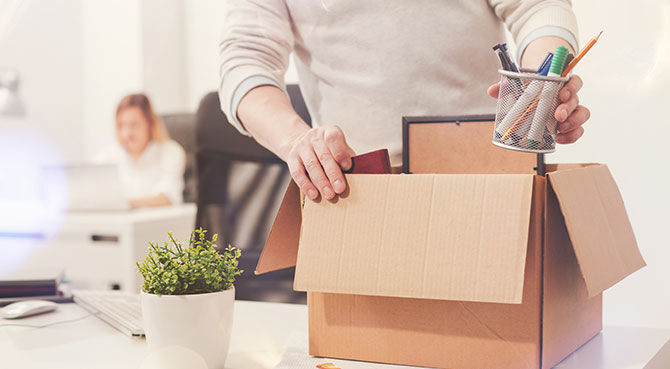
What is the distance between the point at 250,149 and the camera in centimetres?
184

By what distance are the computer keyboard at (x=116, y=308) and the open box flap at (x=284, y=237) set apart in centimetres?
22

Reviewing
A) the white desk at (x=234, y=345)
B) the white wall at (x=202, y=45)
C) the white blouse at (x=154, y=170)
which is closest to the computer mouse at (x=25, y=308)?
the white desk at (x=234, y=345)

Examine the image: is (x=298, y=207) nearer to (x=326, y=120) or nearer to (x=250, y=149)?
(x=326, y=120)

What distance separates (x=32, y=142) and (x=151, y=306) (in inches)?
135

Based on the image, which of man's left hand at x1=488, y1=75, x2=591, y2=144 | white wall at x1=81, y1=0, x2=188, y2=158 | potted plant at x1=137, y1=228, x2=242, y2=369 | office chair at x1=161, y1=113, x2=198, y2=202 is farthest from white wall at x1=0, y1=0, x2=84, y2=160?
man's left hand at x1=488, y1=75, x2=591, y2=144

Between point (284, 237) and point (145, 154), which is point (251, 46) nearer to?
point (284, 237)

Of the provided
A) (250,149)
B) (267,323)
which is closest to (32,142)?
(250,149)

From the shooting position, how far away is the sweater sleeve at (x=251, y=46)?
101cm

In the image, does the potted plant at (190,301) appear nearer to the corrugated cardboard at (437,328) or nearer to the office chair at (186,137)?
the corrugated cardboard at (437,328)

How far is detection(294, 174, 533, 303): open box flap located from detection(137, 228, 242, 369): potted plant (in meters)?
0.09

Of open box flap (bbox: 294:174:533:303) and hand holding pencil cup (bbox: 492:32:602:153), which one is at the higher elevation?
hand holding pencil cup (bbox: 492:32:602:153)

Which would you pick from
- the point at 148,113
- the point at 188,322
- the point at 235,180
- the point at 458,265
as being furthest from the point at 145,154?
the point at 458,265

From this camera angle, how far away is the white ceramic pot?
627mm

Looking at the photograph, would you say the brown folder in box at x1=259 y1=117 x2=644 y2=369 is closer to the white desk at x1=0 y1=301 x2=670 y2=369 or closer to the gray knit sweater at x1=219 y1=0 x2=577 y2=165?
the white desk at x1=0 y1=301 x2=670 y2=369
